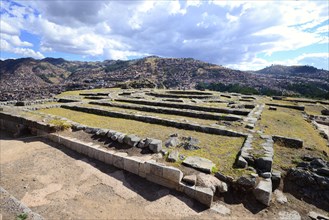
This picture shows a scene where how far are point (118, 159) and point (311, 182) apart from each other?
5.79m

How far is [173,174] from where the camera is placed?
5719 mm

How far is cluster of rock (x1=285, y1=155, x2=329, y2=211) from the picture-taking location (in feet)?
18.0

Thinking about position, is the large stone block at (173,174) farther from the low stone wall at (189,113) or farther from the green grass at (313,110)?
the green grass at (313,110)

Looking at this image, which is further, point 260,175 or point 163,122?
point 163,122

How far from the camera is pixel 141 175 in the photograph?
6.48 m

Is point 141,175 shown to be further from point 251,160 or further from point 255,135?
point 255,135

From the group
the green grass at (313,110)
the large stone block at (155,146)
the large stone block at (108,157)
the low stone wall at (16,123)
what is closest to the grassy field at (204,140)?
the large stone block at (155,146)

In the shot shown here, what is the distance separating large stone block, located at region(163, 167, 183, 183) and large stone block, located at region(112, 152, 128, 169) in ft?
5.77

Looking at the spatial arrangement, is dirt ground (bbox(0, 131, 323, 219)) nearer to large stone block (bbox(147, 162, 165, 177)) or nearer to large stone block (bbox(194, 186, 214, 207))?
large stone block (bbox(194, 186, 214, 207))

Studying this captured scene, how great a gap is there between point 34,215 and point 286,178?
6526mm

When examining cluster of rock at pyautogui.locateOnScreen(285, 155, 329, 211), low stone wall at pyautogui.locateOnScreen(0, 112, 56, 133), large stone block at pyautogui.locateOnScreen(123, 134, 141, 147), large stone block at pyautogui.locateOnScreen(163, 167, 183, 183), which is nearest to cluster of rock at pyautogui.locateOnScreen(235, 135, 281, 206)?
cluster of rock at pyautogui.locateOnScreen(285, 155, 329, 211)

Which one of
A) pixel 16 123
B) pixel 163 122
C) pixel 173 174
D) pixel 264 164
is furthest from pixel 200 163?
pixel 16 123

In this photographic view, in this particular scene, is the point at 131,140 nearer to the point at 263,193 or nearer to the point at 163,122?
the point at 163,122

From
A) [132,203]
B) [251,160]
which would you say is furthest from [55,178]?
[251,160]
